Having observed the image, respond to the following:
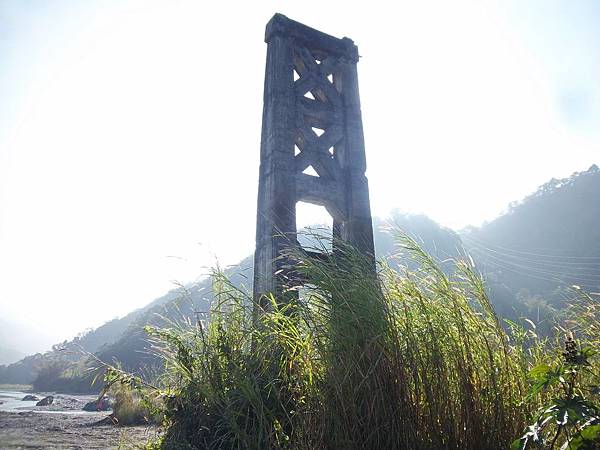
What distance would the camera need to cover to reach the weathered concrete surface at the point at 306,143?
3924mm

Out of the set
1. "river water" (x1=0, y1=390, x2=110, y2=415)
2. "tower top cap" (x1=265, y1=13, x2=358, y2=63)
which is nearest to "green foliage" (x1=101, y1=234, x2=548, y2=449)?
"tower top cap" (x1=265, y1=13, x2=358, y2=63)

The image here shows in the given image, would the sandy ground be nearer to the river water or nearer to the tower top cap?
the tower top cap

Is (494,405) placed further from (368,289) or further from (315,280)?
(315,280)

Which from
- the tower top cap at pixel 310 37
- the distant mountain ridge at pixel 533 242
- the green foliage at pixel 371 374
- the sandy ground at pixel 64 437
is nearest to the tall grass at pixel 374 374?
the green foliage at pixel 371 374

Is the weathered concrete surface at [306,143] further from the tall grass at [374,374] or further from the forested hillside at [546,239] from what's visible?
the forested hillside at [546,239]

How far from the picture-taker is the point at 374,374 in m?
1.94

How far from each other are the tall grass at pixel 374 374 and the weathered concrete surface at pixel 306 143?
1250 millimetres

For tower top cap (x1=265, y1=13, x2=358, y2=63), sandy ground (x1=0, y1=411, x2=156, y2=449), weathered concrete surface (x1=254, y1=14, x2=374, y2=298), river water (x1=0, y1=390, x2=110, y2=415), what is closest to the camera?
sandy ground (x1=0, y1=411, x2=156, y2=449)

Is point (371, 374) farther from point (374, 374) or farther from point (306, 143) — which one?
point (306, 143)

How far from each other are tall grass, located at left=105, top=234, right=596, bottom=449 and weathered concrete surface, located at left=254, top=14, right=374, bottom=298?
1250 millimetres

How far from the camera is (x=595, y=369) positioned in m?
2.45

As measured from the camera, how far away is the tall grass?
1.85 metres

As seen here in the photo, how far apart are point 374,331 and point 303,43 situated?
4.07m

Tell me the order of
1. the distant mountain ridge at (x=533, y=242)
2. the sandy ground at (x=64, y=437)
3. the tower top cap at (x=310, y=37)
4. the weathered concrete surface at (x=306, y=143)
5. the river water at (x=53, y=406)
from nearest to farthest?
the sandy ground at (x=64, y=437) < the weathered concrete surface at (x=306, y=143) < the tower top cap at (x=310, y=37) < the river water at (x=53, y=406) < the distant mountain ridge at (x=533, y=242)
